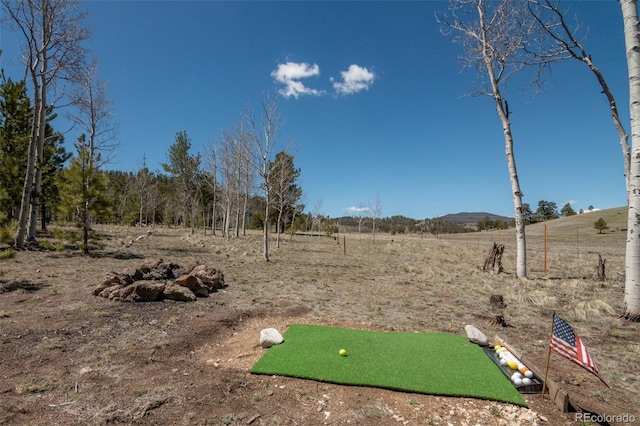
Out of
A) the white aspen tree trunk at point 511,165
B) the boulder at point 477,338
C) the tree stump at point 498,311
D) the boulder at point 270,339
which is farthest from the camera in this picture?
the white aspen tree trunk at point 511,165

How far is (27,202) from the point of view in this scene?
1202 cm

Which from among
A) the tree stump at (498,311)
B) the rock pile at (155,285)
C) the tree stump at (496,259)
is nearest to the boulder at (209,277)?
the rock pile at (155,285)

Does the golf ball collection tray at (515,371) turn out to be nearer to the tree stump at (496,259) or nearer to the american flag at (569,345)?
the american flag at (569,345)

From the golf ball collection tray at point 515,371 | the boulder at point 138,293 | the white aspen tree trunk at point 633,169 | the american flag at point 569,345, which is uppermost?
the white aspen tree trunk at point 633,169

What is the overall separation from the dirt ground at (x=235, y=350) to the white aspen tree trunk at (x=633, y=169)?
0.62m

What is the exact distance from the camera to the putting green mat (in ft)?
12.1

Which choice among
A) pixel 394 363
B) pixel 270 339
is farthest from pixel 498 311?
pixel 270 339

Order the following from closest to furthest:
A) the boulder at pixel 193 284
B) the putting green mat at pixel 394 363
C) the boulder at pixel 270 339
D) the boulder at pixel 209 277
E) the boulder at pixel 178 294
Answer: the putting green mat at pixel 394 363, the boulder at pixel 270 339, the boulder at pixel 178 294, the boulder at pixel 193 284, the boulder at pixel 209 277

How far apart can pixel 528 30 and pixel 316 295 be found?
11.4m

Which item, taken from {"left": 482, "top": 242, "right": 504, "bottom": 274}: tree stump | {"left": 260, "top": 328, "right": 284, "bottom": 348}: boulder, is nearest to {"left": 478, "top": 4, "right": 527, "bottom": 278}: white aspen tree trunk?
{"left": 482, "top": 242, "right": 504, "bottom": 274}: tree stump

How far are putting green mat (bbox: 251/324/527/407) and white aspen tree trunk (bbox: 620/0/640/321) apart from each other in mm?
4286

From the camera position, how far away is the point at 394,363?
167 inches

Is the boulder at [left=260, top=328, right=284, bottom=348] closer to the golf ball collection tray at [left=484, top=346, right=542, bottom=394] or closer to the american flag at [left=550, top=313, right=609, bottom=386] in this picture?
the golf ball collection tray at [left=484, top=346, right=542, bottom=394]

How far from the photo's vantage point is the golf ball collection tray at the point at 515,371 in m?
3.69
